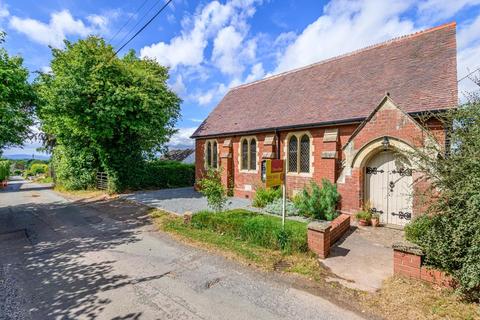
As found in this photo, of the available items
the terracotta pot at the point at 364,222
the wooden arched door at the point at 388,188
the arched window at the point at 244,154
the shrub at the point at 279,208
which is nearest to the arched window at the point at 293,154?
the shrub at the point at 279,208

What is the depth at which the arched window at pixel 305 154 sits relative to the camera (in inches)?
500

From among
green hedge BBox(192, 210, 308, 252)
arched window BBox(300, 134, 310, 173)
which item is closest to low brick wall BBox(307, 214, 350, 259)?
green hedge BBox(192, 210, 308, 252)

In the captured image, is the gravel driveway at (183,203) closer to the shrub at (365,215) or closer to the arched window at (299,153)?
the arched window at (299,153)

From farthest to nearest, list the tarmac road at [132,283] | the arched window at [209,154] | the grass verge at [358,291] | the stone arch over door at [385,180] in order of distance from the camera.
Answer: the arched window at [209,154] → the stone arch over door at [385,180] → the tarmac road at [132,283] → the grass verge at [358,291]

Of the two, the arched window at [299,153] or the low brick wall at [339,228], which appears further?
the arched window at [299,153]

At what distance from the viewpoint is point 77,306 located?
15.2ft

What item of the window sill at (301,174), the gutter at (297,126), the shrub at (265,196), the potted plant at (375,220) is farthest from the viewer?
the shrub at (265,196)

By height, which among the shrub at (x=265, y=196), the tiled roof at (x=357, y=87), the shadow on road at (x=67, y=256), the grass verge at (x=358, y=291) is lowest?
the shadow on road at (x=67, y=256)

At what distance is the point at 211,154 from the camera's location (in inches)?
727

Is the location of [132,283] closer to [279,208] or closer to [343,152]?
[279,208]

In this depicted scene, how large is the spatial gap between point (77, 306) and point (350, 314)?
5.01 meters

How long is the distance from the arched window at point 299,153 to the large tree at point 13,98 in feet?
42.1

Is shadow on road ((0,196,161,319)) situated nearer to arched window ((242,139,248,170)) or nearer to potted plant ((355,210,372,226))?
arched window ((242,139,248,170))

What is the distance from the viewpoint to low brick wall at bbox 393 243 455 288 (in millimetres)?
4883
